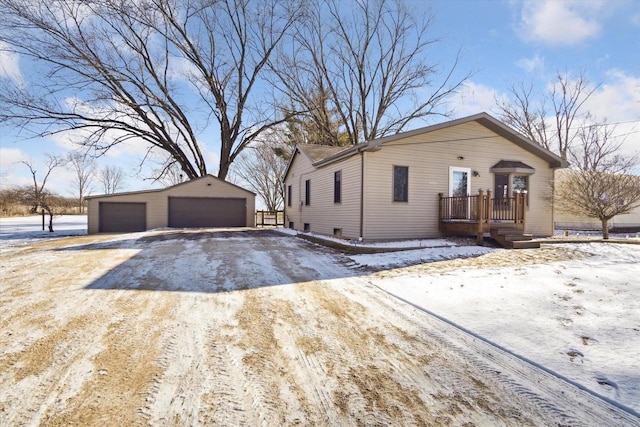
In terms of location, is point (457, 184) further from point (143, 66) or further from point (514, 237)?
point (143, 66)

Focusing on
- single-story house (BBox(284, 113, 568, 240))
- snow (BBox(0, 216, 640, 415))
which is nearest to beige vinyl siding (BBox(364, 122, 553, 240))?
single-story house (BBox(284, 113, 568, 240))

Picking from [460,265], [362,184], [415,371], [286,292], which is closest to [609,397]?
[415,371]

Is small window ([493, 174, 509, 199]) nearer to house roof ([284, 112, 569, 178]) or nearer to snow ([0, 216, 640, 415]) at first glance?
house roof ([284, 112, 569, 178])

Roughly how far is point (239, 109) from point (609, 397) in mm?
24868

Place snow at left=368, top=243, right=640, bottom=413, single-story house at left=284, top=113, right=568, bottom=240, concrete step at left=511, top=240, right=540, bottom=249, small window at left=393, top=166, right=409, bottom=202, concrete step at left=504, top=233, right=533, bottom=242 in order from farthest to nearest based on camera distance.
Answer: small window at left=393, top=166, right=409, bottom=202 < single-story house at left=284, top=113, right=568, bottom=240 < concrete step at left=504, top=233, right=533, bottom=242 < concrete step at left=511, top=240, right=540, bottom=249 < snow at left=368, top=243, right=640, bottom=413

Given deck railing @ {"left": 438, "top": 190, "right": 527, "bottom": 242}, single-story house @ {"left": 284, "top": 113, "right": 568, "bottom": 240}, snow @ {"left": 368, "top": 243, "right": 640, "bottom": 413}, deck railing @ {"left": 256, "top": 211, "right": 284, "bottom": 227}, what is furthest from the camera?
deck railing @ {"left": 256, "top": 211, "right": 284, "bottom": 227}

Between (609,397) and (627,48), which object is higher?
(627,48)

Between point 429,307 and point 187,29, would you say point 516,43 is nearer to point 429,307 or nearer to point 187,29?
point 429,307

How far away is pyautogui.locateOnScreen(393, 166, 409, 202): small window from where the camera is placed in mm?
10141

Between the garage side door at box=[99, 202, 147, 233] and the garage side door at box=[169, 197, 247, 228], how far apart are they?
1.44 meters

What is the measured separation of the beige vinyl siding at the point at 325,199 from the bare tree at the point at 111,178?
45397 mm

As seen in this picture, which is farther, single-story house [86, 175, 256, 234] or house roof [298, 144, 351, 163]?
single-story house [86, 175, 256, 234]

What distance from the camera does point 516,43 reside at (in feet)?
45.5

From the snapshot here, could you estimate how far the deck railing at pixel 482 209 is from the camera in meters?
8.98
